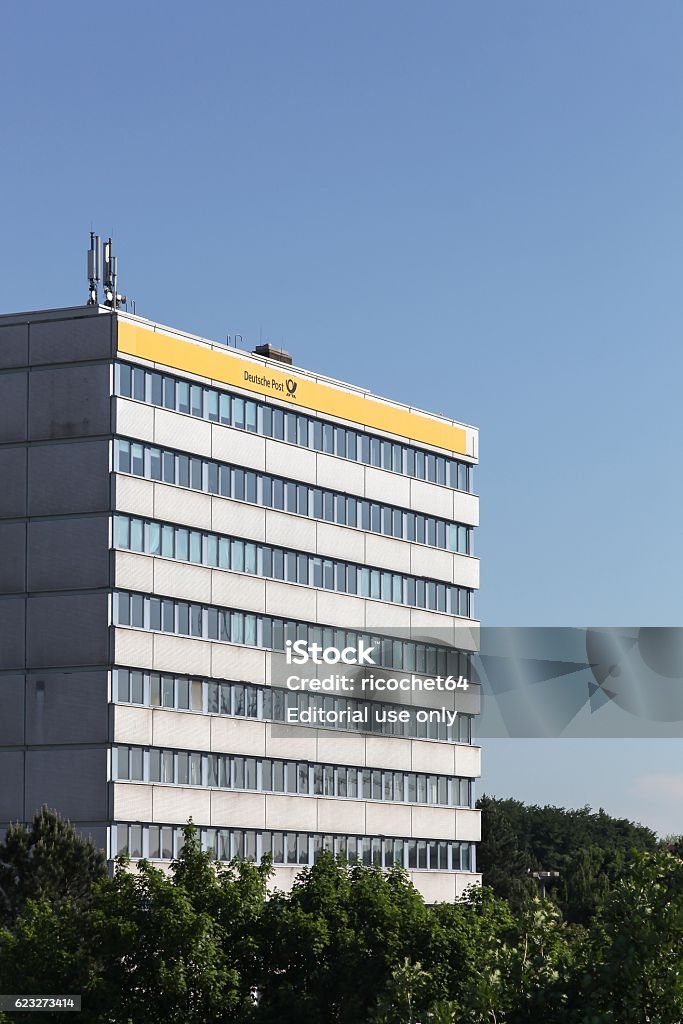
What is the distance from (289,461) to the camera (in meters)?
109

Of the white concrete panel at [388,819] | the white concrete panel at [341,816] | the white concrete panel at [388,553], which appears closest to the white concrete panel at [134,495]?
the white concrete panel at [388,553]

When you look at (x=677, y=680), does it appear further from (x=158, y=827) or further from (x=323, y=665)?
(x=158, y=827)

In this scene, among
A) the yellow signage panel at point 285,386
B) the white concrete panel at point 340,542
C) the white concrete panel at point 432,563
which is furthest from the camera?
the white concrete panel at point 432,563

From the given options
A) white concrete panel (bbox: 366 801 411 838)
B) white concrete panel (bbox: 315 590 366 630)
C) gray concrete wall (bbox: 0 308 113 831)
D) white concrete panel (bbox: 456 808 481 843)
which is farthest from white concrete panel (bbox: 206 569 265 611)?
white concrete panel (bbox: 456 808 481 843)

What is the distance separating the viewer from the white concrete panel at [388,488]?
116 m

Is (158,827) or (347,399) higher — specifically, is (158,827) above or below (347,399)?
below

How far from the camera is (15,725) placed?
96625 mm

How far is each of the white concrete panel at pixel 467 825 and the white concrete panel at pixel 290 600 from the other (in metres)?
19.7

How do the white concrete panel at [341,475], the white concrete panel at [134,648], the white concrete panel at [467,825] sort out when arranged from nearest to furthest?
the white concrete panel at [134,648] → the white concrete panel at [341,475] → the white concrete panel at [467,825]

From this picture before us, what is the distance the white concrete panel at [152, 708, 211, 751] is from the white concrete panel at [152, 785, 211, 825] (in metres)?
2.24

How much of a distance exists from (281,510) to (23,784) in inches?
878

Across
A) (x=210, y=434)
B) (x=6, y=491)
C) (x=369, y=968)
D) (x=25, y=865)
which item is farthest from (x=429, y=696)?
(x=369, y=968)

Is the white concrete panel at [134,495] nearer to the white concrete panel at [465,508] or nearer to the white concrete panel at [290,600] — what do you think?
the white concrete panel at [290,600]

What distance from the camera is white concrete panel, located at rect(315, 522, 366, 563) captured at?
4397 inches
